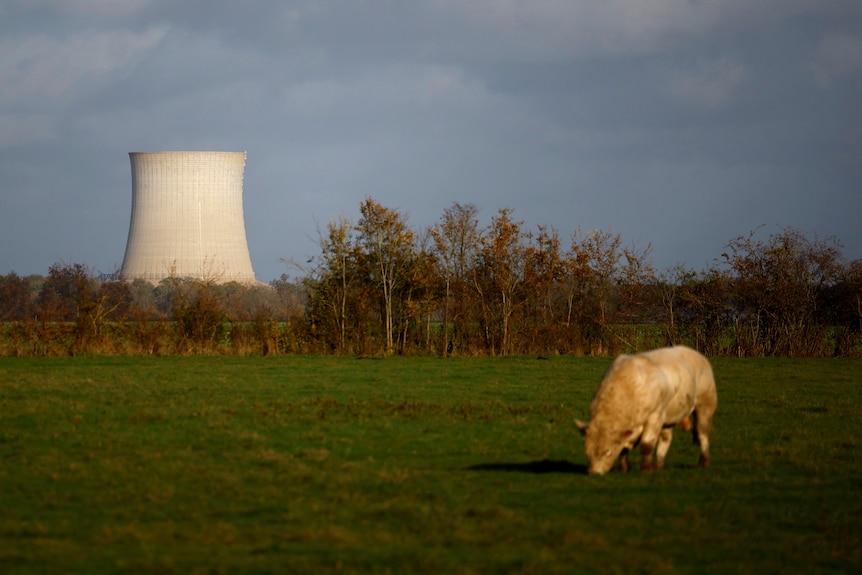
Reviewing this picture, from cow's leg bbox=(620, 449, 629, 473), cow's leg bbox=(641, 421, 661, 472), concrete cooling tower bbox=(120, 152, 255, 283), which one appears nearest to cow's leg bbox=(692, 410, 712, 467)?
cow's leg bbox=(641, 421, 661, 472)

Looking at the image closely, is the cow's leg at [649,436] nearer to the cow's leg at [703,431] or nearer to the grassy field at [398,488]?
the grassy field at [398,488]

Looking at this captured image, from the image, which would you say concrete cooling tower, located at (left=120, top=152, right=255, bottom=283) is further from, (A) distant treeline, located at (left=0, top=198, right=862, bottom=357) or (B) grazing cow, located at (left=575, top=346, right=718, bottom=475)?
(B) grazing cow, located at (left=575, top=346, right=718, bottom=475)

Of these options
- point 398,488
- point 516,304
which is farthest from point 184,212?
point 398,488

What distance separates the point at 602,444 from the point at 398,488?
8.39 ft

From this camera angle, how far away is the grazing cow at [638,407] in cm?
1148

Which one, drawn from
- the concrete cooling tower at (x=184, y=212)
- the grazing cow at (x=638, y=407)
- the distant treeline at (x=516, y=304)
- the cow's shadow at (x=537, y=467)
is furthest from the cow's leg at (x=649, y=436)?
the concrete cooling tower at (x=184, y=212)

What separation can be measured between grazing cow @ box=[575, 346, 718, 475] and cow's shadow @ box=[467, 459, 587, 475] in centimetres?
69

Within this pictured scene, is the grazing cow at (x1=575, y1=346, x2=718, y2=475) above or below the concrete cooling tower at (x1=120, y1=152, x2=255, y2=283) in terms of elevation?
below

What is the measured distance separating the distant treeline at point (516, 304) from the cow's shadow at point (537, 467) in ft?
81.7

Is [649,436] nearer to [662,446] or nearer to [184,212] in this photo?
[662,446]

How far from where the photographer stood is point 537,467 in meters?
12.7

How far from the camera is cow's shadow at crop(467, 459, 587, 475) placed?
12.4 metres

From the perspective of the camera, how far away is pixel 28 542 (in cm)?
838

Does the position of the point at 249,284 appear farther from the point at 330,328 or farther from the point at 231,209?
the point at 330,328
